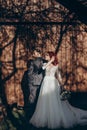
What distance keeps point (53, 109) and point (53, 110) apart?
0.04 meters

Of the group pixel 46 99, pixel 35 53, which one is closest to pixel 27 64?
pixel 35 53

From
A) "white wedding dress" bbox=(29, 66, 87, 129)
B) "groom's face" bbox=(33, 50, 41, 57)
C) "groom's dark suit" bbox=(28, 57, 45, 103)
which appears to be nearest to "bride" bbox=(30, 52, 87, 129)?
"white wedding dress" bbox=(29, 66, 87, 129)

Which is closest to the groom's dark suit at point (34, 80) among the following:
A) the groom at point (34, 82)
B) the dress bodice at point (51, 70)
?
the groom at point (34, 82)

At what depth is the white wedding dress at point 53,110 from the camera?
35.0ft

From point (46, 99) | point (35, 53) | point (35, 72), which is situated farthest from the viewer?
point (35, 53)

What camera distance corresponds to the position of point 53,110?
35.9 ft

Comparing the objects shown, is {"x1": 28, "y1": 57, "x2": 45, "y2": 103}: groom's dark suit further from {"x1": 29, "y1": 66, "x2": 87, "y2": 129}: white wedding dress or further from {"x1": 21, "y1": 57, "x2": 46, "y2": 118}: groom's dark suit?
{"x1": 29, "y1": 66, "x2": 87, "y2": 129}: white wedding dress

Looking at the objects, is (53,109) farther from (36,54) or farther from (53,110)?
(36,54)

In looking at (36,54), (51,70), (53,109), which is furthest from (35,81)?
(53,109)

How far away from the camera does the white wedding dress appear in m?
10.7

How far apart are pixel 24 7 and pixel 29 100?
10.4 feet

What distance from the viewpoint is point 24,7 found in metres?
12.8

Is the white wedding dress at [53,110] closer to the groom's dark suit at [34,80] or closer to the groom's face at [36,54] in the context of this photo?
the groom's dark suit at [34,80]

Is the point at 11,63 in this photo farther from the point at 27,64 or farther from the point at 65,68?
the point at 65,68
